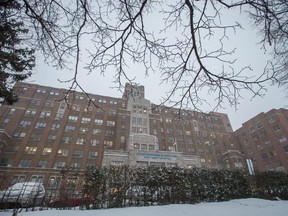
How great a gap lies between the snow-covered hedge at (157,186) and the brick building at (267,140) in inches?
1572

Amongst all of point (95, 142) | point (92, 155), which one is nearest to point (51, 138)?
point (95, 142)

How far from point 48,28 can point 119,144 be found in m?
40.2

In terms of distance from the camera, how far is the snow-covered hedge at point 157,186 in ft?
29.9

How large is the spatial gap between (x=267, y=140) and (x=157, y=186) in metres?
50.0

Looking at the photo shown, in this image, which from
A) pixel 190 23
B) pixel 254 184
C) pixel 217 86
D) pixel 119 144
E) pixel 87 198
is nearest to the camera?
pixel 190 23

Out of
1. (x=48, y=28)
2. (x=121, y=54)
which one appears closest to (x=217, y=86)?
(x=121, y=54)

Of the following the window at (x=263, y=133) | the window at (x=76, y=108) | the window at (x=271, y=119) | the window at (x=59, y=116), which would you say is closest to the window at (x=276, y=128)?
the window at (x=271, y=119)

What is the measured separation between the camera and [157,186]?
9.81m

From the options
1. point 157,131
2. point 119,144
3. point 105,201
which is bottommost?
point 105,201

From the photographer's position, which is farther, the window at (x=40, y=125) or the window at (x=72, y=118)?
the window at (x=72, y=118)

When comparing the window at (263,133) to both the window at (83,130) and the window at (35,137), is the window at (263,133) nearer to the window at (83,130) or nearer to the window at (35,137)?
the window at (83,130)

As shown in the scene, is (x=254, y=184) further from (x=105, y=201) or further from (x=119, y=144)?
(x=119, y=144)

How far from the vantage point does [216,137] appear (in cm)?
5575

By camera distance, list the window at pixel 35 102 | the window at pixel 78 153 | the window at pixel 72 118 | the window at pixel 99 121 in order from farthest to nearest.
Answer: the window at pixel 99 121
the window at pixel 72 118
the window at pixel 35 102
the window at pixel 78 153
